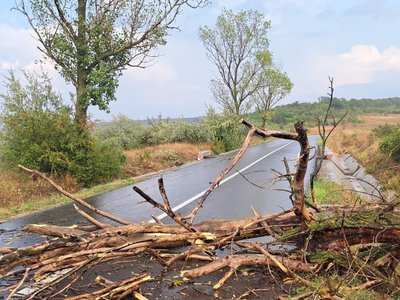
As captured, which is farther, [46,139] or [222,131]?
[222,131]

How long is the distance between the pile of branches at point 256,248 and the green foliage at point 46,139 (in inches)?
396

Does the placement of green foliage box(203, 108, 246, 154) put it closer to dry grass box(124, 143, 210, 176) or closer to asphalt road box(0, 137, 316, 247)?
dry grass box(124, 143, 210, 176)

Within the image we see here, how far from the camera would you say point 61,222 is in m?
9.19

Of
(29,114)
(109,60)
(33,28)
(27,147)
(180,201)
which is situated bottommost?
(180,201)

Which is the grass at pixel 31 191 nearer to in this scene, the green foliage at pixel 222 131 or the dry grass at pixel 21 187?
the dry grass at pixel 21 187

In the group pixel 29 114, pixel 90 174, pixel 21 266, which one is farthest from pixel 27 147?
pixel 21 266

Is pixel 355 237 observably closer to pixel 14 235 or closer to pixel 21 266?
pixel 21 266

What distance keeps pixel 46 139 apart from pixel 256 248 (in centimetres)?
1207

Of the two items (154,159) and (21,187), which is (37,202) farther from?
(154,159)

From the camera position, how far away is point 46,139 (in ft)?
50.8

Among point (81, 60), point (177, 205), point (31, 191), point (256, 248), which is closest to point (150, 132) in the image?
point (81, 60)

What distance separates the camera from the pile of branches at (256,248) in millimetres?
4645

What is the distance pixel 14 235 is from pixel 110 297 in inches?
165

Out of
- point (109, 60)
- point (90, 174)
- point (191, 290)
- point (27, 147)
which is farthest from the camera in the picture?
point (109, 60)
